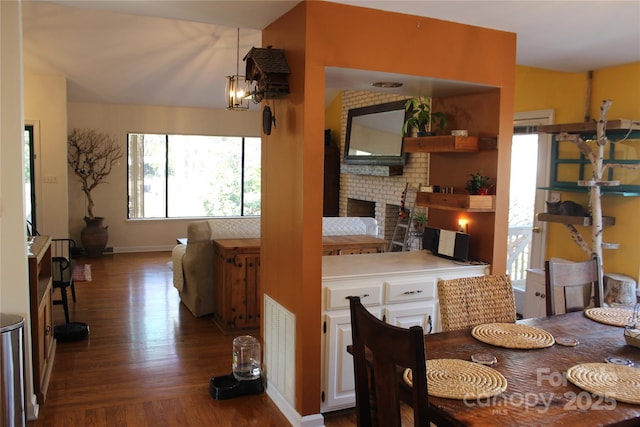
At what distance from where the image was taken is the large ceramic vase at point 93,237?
8172 mm

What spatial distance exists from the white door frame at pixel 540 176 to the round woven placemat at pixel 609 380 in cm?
330

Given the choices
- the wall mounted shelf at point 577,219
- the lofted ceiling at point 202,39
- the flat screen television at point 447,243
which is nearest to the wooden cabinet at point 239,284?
the flat screen television at point 447,243

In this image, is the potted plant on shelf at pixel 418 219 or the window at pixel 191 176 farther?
the window at pixel 191 176

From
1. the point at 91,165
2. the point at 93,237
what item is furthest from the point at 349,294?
the point at 91,165

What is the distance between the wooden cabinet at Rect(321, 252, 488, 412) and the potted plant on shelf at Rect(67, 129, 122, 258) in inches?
225

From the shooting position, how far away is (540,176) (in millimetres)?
5117

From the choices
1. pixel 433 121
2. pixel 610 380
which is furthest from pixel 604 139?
pixel 610 380

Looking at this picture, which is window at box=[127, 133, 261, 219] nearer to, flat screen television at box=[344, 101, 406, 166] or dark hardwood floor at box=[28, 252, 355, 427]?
flat screen television at box=[344, 101, 406, 166]

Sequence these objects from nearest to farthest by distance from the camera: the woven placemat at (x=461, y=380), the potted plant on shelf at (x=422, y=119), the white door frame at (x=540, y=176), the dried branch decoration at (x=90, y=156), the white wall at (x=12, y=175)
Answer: the woven placemat at (x=461, y=380) < the white wall at (x=12, y=175) < the potted plant on shelf at (x=422, y=119) < the white door frame at (x=540, y=176) < the dried branch decoration at (x=90, y=156)

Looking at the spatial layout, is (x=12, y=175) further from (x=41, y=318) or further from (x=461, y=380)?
(x=461, y=380)

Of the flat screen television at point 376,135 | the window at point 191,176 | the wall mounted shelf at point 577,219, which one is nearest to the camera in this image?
the wall mounted shelf at point 577,219

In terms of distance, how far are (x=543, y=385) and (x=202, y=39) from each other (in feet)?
19.4

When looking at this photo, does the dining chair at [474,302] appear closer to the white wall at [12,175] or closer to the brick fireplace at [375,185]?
the white wall at [12,175]

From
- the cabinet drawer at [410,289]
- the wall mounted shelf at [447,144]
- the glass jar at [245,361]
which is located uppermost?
the wall mounted shelf at [447,144]
